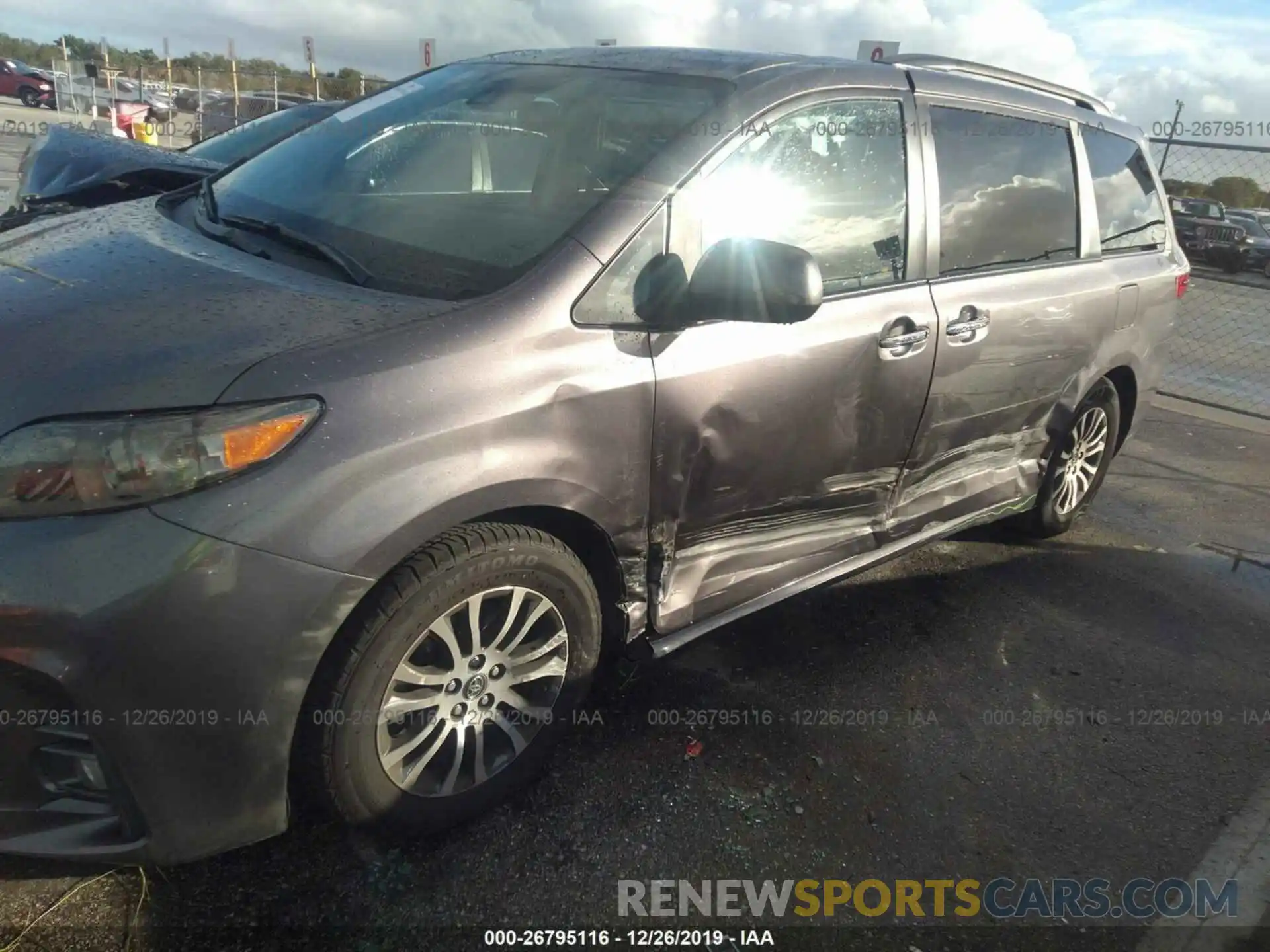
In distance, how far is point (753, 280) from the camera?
223 cm

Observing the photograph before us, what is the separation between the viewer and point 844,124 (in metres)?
2.81

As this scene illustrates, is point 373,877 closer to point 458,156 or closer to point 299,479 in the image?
point 299,479

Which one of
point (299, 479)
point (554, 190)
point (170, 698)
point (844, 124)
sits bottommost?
point (170, 698)

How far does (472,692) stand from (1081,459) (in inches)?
130

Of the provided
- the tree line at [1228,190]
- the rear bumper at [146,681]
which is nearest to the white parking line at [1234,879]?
the rear bumper at [146,681]

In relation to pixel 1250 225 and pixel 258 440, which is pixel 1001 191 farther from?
pixel 1250 225

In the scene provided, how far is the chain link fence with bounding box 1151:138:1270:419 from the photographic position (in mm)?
7941

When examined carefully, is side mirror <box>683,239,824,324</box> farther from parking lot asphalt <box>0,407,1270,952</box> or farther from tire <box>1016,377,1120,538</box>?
tire <box>1016,377,1120,538</box>

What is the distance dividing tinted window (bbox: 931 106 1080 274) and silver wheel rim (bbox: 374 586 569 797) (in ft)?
5.95

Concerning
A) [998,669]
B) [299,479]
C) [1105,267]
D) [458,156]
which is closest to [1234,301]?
[1105,267]

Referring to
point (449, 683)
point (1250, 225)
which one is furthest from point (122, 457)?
point (1250, 225)

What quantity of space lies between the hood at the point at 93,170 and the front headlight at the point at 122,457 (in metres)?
3.63

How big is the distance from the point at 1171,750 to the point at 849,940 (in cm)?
151

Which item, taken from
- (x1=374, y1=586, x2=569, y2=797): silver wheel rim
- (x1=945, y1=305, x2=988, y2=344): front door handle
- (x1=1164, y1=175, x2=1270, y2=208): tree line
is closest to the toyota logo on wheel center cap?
(x1=374, y1=586, x2=569, y2=797): silver wheel rim
